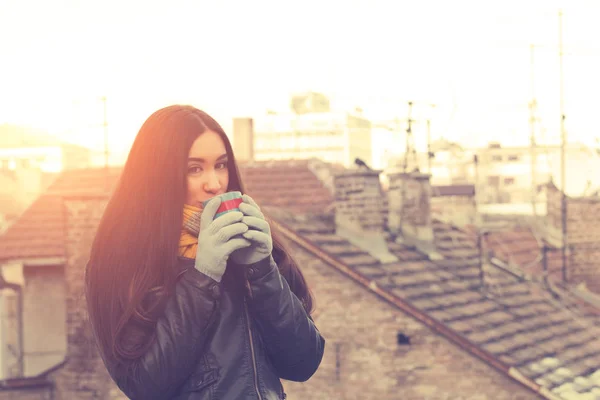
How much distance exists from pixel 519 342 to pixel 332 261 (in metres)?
3.46

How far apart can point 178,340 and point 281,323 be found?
0.31 meters

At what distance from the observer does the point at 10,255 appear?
17891 millimetres

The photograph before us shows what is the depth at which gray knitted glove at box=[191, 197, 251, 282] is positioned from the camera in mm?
2705

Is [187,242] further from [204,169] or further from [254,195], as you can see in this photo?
[254,195]

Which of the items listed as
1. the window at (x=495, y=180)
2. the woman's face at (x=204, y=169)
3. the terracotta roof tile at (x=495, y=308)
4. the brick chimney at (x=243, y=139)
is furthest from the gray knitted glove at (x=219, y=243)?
the window at (x=495, y=180)

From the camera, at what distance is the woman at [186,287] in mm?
2734

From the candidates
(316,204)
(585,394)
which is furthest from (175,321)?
(316,204)

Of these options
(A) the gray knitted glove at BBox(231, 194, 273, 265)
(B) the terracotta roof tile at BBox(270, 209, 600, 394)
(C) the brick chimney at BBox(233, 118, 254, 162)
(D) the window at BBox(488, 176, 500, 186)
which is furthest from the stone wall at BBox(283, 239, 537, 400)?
(D) the window at BBox(488, 176, 500, 186)

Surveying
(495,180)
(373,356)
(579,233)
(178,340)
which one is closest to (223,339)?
(178,340)

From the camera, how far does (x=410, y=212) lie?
17.8 m

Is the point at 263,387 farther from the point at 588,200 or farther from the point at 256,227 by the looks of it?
the point at 588,200

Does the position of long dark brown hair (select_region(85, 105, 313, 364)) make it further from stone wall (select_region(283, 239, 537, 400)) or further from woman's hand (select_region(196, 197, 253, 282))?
stone wall (select_region(283, 239, 537, 400))

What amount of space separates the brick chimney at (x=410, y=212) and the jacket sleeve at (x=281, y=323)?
48.1 ft

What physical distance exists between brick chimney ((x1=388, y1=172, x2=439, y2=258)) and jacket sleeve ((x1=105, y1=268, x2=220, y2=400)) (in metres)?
14.9
